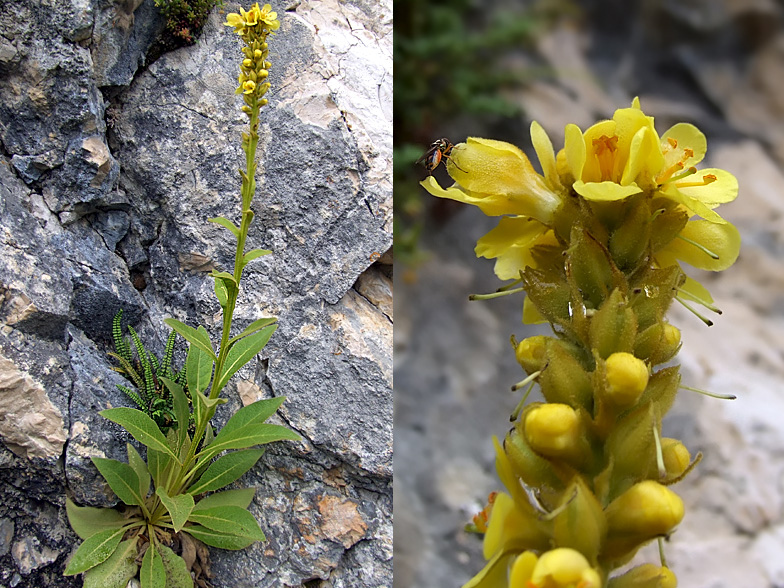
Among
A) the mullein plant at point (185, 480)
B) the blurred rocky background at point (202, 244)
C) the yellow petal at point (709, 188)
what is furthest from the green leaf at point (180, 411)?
the yellow petal at point (709, 188)

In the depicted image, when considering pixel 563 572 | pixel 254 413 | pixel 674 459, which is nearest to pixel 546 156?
pixel 674 459

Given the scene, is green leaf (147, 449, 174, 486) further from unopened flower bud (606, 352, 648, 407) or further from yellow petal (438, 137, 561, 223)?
unopened flower bud (606, 352, 648, 407)

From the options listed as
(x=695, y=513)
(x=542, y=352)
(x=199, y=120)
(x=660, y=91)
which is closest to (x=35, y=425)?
(x=199, y=120)

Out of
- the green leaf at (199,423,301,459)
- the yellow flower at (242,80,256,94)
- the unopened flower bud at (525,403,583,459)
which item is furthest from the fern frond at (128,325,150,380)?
the unopened flower bud at (525,403,583,459)

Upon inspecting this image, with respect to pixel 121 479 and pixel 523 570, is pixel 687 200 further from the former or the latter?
pixel 121 479

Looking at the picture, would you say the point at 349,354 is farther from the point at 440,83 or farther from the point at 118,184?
the point at 440,83
